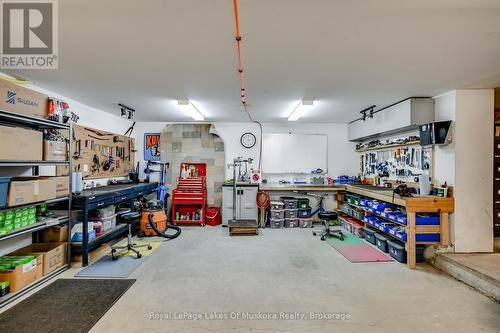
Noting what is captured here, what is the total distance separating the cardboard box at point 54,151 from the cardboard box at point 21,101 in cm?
37

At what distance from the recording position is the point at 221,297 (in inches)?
99.2

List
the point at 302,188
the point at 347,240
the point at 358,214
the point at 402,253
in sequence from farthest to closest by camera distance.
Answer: the point at 302,188, the point at 358,214, the point at 347,240, the point at 402,253

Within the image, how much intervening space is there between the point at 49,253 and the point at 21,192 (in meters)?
0.91

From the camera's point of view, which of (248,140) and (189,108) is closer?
(189,108)

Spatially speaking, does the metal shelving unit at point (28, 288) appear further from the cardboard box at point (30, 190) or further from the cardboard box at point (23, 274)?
the cardboard box at point (30, 190)

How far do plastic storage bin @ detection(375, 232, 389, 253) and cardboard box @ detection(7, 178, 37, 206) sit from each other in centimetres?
502

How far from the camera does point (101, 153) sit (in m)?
4.79

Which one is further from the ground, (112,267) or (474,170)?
(474,170)

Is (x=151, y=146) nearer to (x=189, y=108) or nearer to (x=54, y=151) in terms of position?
(x=189, y=108)

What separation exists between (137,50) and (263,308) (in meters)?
2.87

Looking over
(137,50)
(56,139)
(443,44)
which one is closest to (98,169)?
Result: (56,139)

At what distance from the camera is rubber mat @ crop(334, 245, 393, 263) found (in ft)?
11.8

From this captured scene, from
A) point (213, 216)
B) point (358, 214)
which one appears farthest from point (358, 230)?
point (213, 216)

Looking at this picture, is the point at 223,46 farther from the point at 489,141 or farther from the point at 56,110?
the point at 489,141
